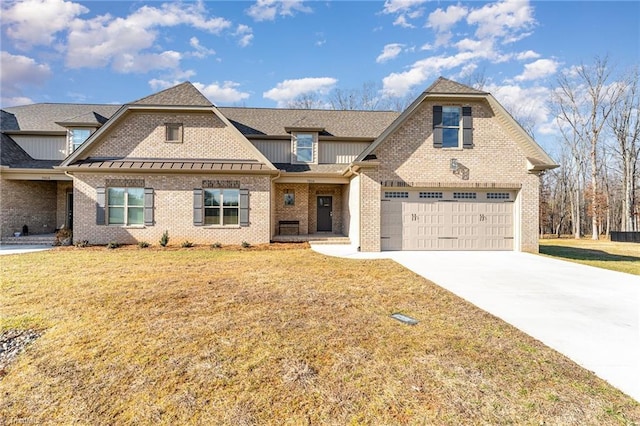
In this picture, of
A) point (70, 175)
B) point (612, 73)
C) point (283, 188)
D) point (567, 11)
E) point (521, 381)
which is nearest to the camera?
point (521, 381)

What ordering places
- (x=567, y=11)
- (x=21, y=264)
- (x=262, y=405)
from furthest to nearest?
(x=567, y=11) < (x=21, y=264) < (x=262, y=405)

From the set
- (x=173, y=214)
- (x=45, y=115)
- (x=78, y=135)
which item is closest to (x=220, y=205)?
(x=173, y=214)

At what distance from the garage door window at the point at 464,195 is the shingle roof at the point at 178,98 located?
39.3 feet

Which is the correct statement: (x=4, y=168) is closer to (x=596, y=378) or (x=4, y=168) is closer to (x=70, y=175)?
(x=70, y=175)

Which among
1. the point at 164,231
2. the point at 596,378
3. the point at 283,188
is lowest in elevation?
the point at 596,378

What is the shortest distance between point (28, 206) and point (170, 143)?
850cm

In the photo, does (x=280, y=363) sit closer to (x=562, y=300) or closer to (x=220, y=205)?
(x=562, y=300)

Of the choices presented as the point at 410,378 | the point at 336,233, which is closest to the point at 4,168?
the point at 336,233

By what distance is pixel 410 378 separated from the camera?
315 cm

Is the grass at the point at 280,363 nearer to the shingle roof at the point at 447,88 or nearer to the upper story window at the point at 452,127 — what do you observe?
the upper story window at the point at 452,127

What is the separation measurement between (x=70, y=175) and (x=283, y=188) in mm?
9897

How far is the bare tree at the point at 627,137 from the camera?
26.9 metres

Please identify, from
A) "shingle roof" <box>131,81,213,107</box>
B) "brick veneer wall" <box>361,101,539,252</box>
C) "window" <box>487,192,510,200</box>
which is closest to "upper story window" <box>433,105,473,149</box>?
"brick veneer wall" <box>361,101,539,252</box>

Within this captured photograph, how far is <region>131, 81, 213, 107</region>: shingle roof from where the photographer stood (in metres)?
13.8
